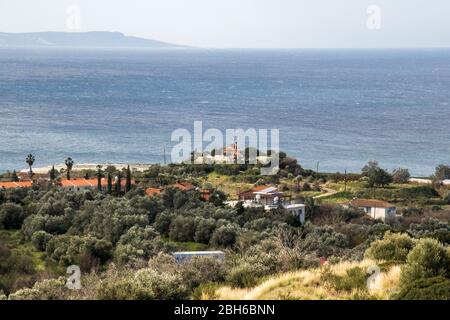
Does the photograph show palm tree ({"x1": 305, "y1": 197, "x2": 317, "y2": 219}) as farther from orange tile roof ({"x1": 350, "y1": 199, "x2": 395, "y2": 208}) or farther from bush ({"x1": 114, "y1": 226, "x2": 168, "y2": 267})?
bush ({"x1": 114, "y1": 226, "x2": 168, "y2": 267})

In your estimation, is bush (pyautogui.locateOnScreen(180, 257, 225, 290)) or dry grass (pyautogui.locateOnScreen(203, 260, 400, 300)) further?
bush (pyautogui.locateOnScreen(180, 257, 225, 290))

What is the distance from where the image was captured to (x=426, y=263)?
10.4 metres

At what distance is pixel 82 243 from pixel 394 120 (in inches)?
2467

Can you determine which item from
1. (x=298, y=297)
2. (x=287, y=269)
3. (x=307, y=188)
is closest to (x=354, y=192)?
(x=307, y=188)

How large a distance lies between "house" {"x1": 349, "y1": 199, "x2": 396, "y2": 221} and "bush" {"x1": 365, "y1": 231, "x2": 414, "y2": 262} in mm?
Result: 19159

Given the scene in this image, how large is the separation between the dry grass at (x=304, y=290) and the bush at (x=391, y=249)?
1.69 m

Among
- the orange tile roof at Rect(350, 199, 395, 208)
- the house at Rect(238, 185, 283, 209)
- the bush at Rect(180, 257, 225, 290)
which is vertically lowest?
the orange tile roof at Rect(350, 199, 395, 208)

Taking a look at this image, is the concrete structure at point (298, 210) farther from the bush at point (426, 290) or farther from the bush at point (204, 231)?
the bush at point (426, 290)

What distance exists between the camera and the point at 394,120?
3147 inches

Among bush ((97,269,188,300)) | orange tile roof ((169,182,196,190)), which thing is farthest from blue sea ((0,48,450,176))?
bush ((97,269,188,300))

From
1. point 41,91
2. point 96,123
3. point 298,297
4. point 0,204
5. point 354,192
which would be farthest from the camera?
point 41,91

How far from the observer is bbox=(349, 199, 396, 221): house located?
3311 centimetres

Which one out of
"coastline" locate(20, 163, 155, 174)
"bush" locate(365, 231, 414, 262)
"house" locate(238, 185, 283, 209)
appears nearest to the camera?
"bush" locate(365, 231, 414, 262)
